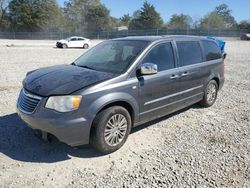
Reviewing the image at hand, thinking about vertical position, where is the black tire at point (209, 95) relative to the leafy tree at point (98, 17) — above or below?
below

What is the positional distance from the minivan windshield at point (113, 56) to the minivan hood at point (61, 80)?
0.81 feet

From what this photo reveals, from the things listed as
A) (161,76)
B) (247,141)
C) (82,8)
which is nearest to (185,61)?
(161,76)

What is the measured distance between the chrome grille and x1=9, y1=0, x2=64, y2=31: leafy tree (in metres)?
60.3

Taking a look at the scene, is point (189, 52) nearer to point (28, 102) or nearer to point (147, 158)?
point (147, 158)

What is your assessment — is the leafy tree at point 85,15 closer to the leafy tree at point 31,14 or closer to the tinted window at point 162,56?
the leafy tree at point 31,14

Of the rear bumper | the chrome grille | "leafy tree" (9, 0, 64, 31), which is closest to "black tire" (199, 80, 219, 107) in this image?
the rear bumper

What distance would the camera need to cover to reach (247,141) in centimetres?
498

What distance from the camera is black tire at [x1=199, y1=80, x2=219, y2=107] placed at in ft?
21.6

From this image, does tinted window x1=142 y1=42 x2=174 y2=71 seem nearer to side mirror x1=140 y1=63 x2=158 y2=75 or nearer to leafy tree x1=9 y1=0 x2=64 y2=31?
side mirror x1=140 y1=63 x2=158 y2=75

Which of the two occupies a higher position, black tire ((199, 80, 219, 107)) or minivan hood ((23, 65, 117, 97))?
minivan hood ((23, 65, 117, 97))

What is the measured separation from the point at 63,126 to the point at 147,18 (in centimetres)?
7338

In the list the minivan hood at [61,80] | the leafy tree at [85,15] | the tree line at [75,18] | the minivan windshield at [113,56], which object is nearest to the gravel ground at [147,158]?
the minivan hood at [61,80]

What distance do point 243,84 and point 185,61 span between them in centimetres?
495

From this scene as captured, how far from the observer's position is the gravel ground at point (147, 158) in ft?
12.1
